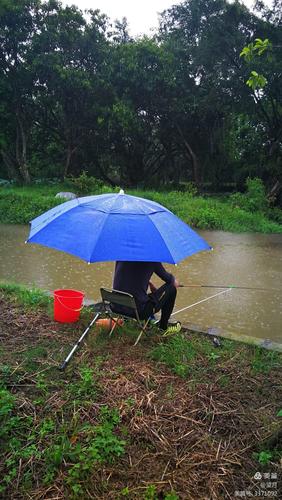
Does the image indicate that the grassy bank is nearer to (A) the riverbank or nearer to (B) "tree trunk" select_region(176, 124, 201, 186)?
(B) "tree trunk" select_region(176, 124, 201, 186)

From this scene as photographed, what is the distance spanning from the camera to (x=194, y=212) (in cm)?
1272

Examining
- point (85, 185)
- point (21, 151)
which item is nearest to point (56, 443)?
point (85, 185)

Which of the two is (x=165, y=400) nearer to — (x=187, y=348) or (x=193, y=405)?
(x=193, y=405)

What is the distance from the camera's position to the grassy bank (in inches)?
488

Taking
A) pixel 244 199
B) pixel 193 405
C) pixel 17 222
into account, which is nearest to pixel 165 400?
pixel 193 405

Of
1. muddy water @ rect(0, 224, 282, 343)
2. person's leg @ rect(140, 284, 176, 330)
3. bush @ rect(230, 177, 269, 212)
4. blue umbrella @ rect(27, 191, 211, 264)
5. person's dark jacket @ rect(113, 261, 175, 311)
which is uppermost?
blue umbrella @ rect(27, 191, 211, 264)

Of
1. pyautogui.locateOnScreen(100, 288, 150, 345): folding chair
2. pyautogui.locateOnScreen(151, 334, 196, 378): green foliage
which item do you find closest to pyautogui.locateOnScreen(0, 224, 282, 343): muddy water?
pyautogui.locateOnScreen(151, 334, 196, 378): green foliage

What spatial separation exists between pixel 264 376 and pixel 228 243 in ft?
24.4

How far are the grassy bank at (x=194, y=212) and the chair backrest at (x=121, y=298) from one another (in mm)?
8912

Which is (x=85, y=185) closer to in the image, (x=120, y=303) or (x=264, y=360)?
(x=120, y=303)

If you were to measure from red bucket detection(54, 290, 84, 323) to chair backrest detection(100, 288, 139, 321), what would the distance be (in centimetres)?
51

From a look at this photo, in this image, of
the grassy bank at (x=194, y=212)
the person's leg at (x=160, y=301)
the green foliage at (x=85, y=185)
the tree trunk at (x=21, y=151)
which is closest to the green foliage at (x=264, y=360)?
the person's leg at (x=160, y=301)

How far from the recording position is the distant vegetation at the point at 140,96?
15.0 meters

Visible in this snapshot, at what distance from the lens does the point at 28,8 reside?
1467 centimetres
